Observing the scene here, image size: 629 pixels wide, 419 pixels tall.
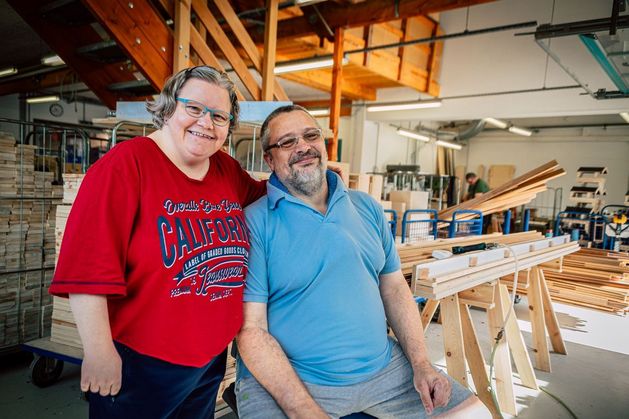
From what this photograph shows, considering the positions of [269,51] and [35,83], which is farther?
[35,83]

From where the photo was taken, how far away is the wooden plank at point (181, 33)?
3607 millimetres

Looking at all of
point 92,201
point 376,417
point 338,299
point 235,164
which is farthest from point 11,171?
point 376,417

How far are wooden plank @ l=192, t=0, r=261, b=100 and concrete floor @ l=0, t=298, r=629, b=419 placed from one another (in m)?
3.27

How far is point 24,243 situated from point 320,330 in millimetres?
3148

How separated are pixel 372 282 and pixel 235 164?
2.75ft

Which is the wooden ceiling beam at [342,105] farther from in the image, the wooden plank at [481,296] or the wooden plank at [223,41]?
the wooden plank at [481,296]

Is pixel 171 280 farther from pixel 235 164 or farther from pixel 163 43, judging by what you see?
pixel 163 43

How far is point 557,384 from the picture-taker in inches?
142

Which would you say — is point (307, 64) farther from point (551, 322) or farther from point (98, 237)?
point (98, 237)

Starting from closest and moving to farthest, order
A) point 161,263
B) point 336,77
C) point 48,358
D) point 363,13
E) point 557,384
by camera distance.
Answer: point 161,263 → point 48,358 → point 557,384 → point 363,13 → point 336,77

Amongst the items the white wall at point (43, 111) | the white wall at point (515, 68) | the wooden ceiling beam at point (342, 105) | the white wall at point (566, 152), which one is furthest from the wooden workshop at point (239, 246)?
the white wall at point (566, 152)

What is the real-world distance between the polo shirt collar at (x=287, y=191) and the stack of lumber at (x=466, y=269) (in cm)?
67

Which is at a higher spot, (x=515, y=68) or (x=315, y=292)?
(x=515, y=68)

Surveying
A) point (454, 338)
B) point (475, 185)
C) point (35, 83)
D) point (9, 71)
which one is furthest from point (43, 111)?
point (454, 338)
